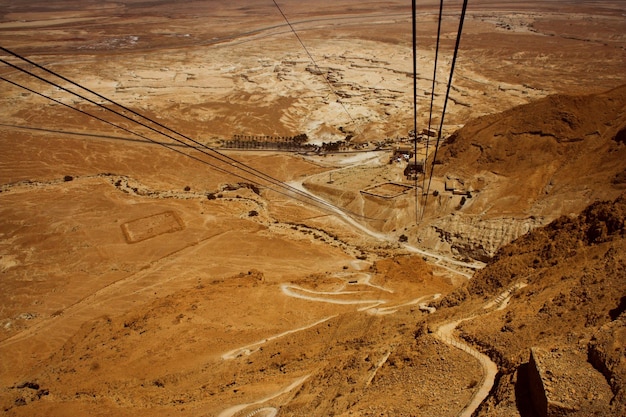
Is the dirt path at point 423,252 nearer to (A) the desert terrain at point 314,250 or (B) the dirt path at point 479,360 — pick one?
(A) the desert terrain at point 314,250

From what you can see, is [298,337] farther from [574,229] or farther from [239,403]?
[574,229]

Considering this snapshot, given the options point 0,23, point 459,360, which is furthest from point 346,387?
point 0,23

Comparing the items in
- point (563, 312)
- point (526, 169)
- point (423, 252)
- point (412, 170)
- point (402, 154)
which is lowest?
point (423, 252)

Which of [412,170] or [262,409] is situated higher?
[412,170]

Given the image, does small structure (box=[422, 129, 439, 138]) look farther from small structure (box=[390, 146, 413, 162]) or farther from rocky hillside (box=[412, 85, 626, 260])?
rocky hillside (box=[412, 85, 626, 260])

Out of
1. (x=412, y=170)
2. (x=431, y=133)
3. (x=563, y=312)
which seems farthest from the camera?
(x=431, y=133)

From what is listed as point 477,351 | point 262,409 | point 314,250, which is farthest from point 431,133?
point 262,409

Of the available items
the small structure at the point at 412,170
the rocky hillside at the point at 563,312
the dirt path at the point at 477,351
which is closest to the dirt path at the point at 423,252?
the small structure at the point at 412,170

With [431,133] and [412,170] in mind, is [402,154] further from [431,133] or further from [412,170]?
[431,133]

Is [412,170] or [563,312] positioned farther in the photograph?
[412,170]
